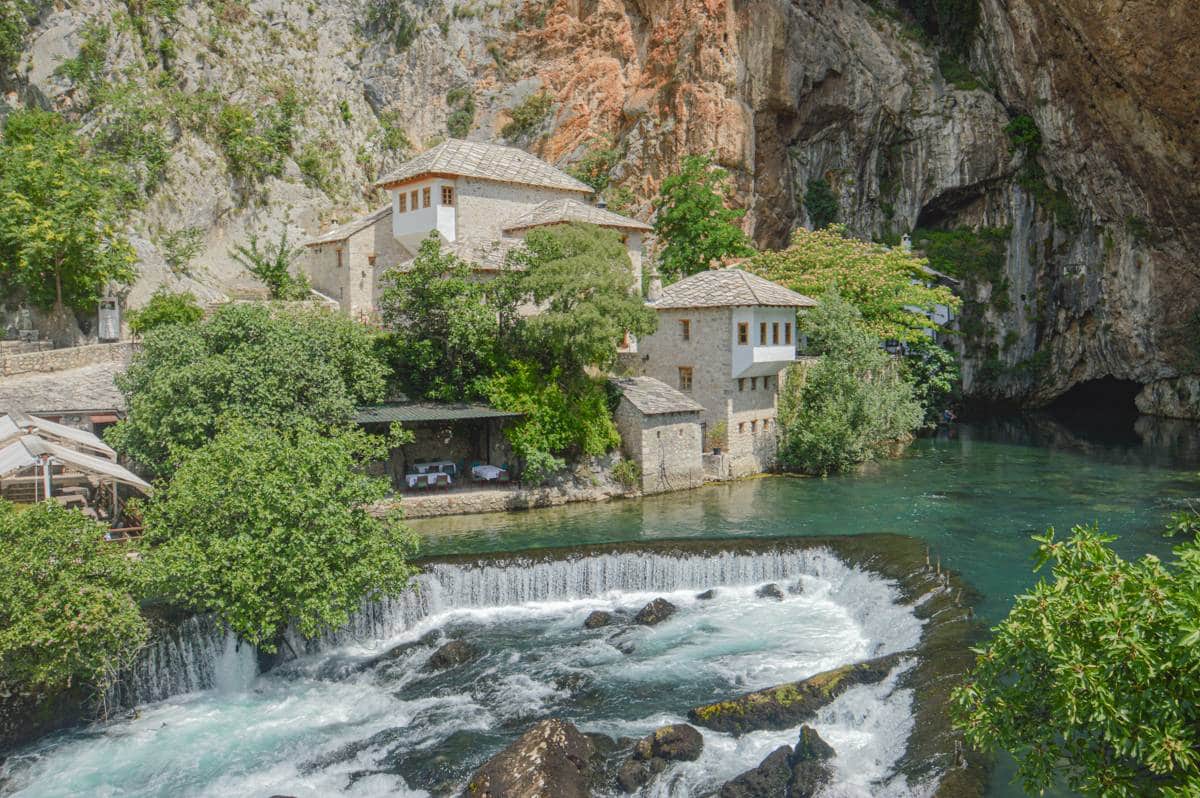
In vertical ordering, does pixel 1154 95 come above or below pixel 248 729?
above

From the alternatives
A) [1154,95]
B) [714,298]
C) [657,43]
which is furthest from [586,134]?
[1154,95]

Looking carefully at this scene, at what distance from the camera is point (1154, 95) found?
119 ft

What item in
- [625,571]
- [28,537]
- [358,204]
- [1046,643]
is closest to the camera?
[1046,643]

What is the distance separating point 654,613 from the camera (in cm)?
2033

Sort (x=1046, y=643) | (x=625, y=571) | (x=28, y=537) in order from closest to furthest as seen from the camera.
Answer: (x=1046, y=643) < (x=28, y=537) < (x=625, y=571)

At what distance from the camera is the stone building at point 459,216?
36.2 m

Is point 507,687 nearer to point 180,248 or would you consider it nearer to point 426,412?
point 426,412

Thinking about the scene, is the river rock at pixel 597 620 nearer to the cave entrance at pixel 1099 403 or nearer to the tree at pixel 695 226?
the tree at pixel 695 226

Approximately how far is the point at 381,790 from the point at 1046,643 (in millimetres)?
10060

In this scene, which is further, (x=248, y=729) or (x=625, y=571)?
(x=625, y=571)

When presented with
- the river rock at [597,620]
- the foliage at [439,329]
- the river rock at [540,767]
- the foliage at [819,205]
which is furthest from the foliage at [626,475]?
the foliage at [819,205]

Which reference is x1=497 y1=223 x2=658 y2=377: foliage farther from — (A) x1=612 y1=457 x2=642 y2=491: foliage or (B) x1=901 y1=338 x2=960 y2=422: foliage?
(B) x1=901 y1=338 x2=960 y2=422: foliage

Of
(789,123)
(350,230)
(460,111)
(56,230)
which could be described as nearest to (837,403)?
(350,230)

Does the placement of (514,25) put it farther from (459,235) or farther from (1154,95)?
(1154,95)
